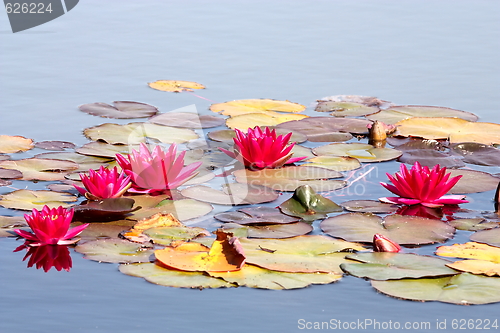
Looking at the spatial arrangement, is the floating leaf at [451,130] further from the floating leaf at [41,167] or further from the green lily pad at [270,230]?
the floating leaf at [41,167]

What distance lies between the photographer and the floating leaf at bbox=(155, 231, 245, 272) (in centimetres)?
311

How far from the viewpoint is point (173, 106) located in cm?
634

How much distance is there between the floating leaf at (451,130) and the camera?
17.5ft

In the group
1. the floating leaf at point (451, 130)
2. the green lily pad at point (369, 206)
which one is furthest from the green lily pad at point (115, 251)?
the floating leaf at point (451, 130)

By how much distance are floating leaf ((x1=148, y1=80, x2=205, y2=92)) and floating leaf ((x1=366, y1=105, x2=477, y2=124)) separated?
1992mm

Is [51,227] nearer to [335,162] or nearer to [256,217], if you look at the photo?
[256,217]

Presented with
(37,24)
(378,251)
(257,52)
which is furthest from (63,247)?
(37,24)

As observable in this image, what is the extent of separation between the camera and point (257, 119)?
585 centimetres

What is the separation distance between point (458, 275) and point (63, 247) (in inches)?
78.2

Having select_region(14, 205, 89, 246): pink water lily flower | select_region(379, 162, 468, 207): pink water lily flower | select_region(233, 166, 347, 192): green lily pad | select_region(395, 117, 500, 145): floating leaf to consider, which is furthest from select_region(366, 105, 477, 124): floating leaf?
select_region(14, 205, 89, 246): pink water lily flower

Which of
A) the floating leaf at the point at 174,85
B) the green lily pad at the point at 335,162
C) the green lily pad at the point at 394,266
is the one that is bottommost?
the green lily pad at the point at 394,266

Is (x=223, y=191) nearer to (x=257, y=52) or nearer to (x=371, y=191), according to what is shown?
(x=371, y=191)

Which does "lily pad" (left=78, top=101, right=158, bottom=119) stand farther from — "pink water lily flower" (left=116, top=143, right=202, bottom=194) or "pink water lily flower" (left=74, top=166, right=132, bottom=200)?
"pink water lily flower" (left=74, top=166, right=132, bottom=200)

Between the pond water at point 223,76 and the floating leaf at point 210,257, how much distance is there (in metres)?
0.15
